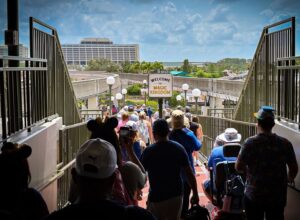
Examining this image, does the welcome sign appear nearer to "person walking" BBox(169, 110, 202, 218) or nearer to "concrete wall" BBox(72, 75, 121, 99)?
"concrete wall" BBox(72, 75, 121, 99)

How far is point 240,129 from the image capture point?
29.8ft

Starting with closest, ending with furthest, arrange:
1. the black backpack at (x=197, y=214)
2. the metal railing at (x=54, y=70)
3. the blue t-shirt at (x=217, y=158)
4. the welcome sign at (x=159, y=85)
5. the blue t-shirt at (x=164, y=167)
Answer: the black backpack at (x=197, y=214) < the blue t-shirt at (x=164, y=167) < the blue t-shirt at (x=217, y=158) < the metal railing at (x=54, y=70) < the welcome sign at (x=159, y=85)

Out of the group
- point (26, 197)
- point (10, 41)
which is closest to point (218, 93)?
point (10, 41)

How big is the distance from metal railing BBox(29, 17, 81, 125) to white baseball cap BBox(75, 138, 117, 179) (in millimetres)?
3828

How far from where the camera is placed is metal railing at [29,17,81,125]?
20.2 feet

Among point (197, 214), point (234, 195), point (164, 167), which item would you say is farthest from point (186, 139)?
point (197, 214)

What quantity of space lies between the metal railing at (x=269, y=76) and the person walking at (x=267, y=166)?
1.58 metres

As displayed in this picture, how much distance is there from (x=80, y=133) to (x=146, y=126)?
196 centimetres

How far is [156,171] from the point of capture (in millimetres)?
4715

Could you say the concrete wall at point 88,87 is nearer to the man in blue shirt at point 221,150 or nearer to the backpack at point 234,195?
the man in blue shirt at point 221,150

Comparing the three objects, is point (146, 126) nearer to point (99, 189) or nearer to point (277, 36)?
point (277, 36)

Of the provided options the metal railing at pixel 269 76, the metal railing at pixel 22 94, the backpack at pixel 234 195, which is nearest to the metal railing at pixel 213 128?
the metal railing at pixel 269 76

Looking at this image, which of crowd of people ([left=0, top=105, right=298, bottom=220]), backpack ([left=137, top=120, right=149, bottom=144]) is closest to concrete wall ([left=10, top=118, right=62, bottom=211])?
crowd of people ([left=0, top=105, right=298, bottom=220])

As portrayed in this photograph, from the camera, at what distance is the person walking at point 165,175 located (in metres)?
4.70
